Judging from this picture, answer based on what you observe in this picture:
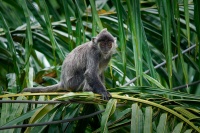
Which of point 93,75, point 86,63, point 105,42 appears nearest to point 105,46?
point 105,42

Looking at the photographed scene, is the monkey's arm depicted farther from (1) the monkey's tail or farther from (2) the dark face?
(1) the monkey's tail

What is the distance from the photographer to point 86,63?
578 centimetres

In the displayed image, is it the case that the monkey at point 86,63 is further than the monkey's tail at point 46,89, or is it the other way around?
the monkey at point 86,63

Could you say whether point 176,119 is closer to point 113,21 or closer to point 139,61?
point 139,61

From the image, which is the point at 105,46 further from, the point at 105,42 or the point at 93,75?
the point at 93,75

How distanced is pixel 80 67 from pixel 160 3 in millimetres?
2284

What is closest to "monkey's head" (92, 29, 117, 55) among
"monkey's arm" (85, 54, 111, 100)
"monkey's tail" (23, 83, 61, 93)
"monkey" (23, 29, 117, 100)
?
"monkey" (23, 29, 117, 100)

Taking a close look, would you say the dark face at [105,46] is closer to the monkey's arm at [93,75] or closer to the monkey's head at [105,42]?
the monkey's head at [105,42]

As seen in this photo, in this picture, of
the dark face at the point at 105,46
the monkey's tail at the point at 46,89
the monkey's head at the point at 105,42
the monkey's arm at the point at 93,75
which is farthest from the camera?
the dark face at the point at 105,46

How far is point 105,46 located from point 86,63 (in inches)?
11.1

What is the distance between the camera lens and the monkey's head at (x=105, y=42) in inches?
218

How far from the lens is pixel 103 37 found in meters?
5.58

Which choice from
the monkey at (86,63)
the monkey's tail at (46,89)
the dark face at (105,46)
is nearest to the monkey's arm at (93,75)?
the monkey at (86,63)

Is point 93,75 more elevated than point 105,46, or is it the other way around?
point 105,46
